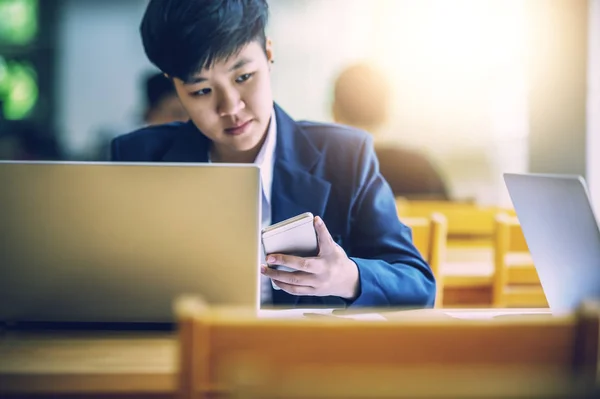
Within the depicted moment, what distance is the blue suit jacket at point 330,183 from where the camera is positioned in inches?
64.9

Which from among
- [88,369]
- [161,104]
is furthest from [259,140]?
[88,369]

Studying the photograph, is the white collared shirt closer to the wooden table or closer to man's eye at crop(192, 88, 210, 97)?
man's eye at crop(192, 88, 210, 97)

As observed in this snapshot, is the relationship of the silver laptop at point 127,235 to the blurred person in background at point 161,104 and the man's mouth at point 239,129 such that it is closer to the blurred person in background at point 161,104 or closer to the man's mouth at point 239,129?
the man's mouth at point 239,129

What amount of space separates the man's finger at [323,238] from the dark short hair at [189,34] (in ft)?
2.45

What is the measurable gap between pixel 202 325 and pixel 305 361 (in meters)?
0.12

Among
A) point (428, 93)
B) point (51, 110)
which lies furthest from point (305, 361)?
point (51, 110)

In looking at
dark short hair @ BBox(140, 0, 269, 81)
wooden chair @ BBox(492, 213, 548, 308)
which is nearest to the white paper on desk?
dark short hair @ BBox(140, 0, 269, 81)

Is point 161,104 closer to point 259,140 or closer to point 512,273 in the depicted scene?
point 259,140

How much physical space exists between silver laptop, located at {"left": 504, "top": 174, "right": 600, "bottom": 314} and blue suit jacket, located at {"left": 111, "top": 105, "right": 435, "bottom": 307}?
39cm

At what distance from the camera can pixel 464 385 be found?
1.80 ft

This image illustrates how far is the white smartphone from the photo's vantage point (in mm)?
1117

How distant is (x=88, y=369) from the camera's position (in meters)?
0.93

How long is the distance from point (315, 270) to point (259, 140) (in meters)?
0.73

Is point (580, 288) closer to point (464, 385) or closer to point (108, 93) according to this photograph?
point (464, 385)
